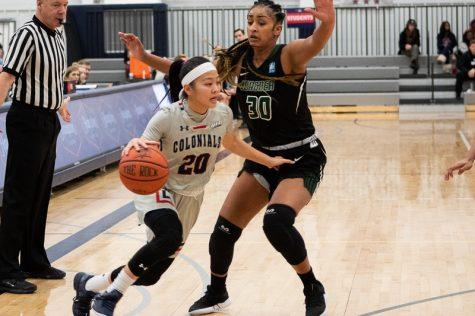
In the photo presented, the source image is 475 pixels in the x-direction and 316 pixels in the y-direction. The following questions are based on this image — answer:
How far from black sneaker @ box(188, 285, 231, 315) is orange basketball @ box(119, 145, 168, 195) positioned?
3.21 ft

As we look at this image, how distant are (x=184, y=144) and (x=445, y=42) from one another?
60.4ft

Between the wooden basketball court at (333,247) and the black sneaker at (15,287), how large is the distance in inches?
2.7

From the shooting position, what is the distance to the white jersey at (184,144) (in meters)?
5.45

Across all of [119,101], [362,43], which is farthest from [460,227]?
[362,43]

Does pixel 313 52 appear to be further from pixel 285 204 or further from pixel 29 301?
pixel 29 301

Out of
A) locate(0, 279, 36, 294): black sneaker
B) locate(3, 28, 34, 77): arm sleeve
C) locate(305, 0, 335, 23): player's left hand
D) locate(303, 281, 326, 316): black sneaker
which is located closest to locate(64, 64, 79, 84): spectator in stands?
locate(3, 28, 34, 77): arm sleeve

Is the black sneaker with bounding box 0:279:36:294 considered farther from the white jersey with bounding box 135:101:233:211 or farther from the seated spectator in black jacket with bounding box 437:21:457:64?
the seated spectator in black jacket with bounding box 437:21:457:64

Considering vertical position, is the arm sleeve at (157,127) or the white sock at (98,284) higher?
the arm sleeve at (157,127)

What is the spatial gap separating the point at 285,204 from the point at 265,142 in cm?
43

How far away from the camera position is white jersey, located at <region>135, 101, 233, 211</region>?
5445mm

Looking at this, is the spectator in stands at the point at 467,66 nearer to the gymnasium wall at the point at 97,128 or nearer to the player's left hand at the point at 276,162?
the gymnasium wall at the point at 97,128

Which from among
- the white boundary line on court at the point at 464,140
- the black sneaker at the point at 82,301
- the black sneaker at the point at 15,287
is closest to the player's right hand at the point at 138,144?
the black sneaker at the point at 82,301

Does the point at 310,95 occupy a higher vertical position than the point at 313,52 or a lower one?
lower

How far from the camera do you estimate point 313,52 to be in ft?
17.6
